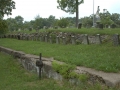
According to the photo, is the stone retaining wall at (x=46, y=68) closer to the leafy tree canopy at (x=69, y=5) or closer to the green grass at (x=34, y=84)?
the green grass at (x=34, y=84)

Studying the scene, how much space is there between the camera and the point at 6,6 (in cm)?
1731

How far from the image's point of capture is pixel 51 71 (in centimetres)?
632

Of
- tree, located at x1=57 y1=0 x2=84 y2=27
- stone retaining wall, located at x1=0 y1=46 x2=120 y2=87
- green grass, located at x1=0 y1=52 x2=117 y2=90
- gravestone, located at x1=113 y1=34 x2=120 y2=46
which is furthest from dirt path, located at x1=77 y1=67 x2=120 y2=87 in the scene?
tree, located at x1=57 y1=0 x2=84 y2=27

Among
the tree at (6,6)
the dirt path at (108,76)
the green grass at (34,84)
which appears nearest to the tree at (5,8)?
the tree at (6,6)

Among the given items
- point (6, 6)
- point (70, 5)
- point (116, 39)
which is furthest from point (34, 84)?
point (70, 5)

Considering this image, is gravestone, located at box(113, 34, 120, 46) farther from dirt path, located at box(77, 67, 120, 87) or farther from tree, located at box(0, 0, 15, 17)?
tree, located at box(0, 0, 15, 17)

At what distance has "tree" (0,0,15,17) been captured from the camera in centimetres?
1647

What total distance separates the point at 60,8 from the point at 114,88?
78.8 ft

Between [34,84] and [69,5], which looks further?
[69,5]

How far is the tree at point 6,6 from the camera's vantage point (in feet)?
54.0

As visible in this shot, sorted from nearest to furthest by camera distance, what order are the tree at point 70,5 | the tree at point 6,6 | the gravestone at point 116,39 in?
the gravestone at point 116,39, the tree at point 6,6, the tree at point 70,5

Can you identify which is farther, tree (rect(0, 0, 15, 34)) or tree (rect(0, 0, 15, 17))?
tree (rect(0, 0, 15, 17))

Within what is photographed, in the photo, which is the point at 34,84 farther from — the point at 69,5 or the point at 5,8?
the point at 69,5

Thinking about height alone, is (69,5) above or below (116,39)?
above
